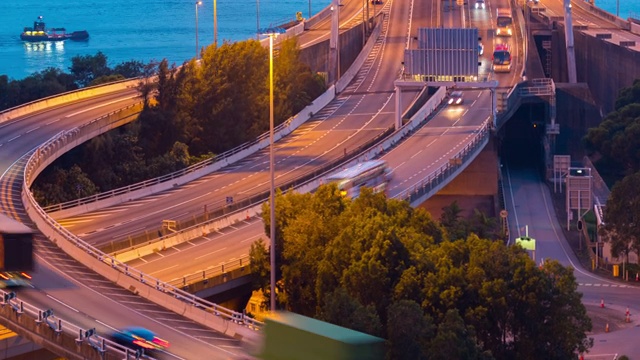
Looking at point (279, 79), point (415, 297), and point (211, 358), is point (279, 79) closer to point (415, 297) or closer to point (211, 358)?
point (415, 297)

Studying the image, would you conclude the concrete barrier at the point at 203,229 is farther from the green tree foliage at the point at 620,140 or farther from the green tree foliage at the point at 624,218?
the green tree foliage at the point at 620,140

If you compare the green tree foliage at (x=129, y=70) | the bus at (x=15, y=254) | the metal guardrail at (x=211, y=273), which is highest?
the green tree foliage at (x=129, y=70)

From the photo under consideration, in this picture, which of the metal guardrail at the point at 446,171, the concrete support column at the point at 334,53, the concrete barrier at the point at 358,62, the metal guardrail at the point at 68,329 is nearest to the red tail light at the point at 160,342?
the metal guardrail at the point at 68,329

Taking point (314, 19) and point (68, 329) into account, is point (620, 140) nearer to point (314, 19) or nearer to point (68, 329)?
point (314, 19)

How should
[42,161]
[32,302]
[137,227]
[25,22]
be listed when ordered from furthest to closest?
[25,22], [42,161], [137,227], [32,302]

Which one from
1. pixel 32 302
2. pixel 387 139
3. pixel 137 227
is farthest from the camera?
pixel 387 139

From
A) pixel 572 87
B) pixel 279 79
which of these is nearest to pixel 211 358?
pixel 279 79

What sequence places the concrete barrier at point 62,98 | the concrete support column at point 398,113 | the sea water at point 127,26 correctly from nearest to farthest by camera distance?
the concrete barrier at point 62,98 → the concrete support column at point 398,113 → the sea water at point 127,26

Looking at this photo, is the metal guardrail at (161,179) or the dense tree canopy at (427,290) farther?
the metal guardrail at (161,179)
